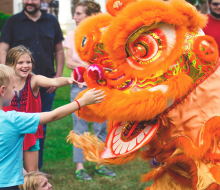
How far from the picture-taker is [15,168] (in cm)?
214

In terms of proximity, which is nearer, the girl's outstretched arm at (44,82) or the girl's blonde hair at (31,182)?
the girl's blonde hair at (31,182)

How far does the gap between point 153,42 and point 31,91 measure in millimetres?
1397

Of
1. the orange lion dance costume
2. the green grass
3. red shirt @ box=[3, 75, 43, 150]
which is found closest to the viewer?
the orange lion dance costume

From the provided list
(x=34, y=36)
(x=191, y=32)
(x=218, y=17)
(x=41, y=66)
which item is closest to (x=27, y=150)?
(x=41, y=66)

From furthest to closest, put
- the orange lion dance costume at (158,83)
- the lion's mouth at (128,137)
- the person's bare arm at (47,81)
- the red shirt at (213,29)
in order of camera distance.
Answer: the red shirt at (213,29)
the person's bare arm at (47,81)
the lion's mouth at (128,137)
the orange lion dance costume at (158,83)

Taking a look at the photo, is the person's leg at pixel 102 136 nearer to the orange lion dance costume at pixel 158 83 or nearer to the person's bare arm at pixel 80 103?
the orange lion dance costume at pixel 158 83

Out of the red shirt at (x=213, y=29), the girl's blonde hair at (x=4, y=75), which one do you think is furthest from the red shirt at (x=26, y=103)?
the red shirt at (x=213, y=29)

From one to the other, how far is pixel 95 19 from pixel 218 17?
1796mm

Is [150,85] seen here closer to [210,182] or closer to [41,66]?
[210,182]

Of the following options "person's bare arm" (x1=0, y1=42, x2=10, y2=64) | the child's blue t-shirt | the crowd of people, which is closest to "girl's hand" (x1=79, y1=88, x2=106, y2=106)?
→ the crowd of people

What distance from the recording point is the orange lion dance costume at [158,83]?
195cm

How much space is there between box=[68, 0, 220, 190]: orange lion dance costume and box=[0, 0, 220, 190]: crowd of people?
23 cm

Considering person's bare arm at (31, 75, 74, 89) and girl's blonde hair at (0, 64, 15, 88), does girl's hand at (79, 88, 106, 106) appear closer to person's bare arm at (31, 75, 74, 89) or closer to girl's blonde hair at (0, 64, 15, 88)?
girl's blonde hair at (0, 64, 15, 88)

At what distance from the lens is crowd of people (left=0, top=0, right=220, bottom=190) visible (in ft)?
6.59
